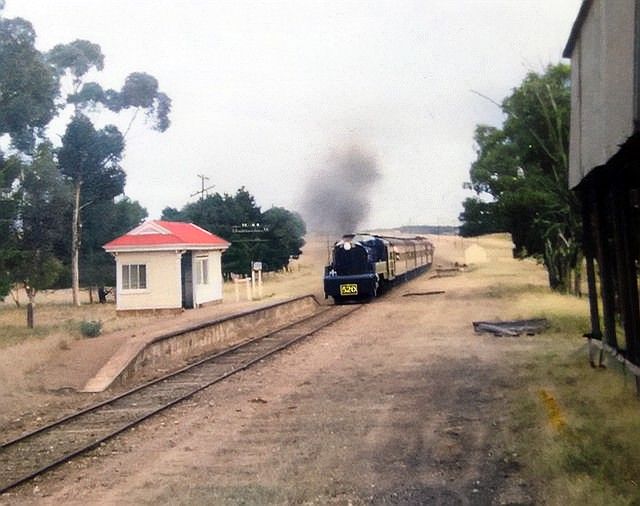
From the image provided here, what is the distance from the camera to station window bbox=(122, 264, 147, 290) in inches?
1250

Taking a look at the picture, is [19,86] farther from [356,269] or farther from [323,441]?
[323,441]

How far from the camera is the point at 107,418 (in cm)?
1204

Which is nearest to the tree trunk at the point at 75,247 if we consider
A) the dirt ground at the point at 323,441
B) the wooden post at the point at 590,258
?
the dirt ground at the point at 323,441

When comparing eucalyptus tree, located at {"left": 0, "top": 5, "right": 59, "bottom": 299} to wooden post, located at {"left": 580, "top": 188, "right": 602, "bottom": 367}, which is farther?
eucalyptus tree, located at {"left": 0, "top": 5, "right": 59, "bottom": 299}

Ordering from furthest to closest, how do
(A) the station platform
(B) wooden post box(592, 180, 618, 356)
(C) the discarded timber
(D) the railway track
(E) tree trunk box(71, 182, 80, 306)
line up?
(E) tree trunk box(71, 182, 80, 306)
(C) the discarded timber
(A) the station platform
(B) wooden post box(592, 180, 618, 356)
(D) the railway track

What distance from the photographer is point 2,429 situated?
11680mm

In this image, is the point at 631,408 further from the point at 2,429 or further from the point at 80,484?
the point at 2,429

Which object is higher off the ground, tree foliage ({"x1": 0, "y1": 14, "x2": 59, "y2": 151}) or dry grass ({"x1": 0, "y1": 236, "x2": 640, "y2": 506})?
tree foliage ({"x1": 0, "y1": 14, "x2": 59, "y2": 151})

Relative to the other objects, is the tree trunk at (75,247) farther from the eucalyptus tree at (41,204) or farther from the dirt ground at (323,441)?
the dirt ground at (323,441)

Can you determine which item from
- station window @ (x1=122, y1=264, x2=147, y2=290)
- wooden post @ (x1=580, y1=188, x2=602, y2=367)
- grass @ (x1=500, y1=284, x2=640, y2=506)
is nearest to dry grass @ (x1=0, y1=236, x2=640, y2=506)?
grass @ (x1=500, y1=284, x2=640, y2=506)

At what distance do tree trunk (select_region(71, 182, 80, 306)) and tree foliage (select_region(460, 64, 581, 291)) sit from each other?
20035 millimetres

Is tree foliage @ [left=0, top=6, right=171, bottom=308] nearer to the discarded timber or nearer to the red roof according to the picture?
the red roof

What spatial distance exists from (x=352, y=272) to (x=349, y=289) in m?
0.67

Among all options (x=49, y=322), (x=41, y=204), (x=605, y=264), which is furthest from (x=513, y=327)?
(x=41, y=204)
